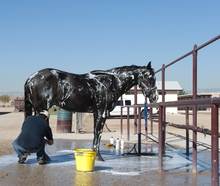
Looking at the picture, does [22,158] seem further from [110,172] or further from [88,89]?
[88,89]

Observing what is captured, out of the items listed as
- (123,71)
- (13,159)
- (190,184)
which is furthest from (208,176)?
(13,159)

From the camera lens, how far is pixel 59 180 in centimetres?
518

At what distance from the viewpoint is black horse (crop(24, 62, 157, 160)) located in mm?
6746

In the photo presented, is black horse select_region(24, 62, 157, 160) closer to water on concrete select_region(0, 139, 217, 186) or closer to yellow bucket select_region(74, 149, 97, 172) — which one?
water on concrete select_region(0, 139, 217, 186)

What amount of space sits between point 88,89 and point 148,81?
146cm

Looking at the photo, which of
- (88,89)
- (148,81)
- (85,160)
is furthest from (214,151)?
(148,81)

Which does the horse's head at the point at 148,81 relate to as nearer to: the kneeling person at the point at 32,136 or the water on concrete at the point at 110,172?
the water on concrete at the point at 110,172

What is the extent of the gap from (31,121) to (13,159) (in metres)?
1.47

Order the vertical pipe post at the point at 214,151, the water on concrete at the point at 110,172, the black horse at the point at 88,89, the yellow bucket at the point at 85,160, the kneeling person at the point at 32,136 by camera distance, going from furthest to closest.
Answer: the black horse at the point at 88,89 → the kneeling person at the point at 32,136 → the yellow bucket at the point at 85,160 → the water on concrete at the point at 110,172 → the vertical pipe post at the point at 214,151

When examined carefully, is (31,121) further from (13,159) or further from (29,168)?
(13,159)

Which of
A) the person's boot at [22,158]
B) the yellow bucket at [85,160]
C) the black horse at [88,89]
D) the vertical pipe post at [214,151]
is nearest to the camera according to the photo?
the vertical pipe post at [214,151]

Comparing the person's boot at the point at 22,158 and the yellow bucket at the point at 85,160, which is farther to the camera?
the person's boot at the point at 22,158

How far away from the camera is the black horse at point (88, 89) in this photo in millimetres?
6746

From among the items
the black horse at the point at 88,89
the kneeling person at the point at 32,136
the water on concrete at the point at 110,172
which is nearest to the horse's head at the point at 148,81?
the black horse at the point at 88,89
